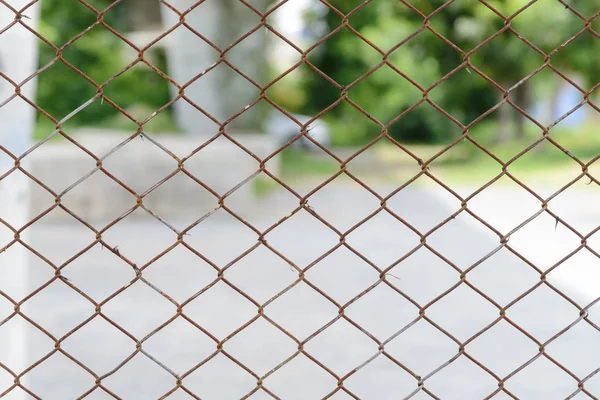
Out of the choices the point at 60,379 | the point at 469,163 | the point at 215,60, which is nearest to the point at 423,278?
the point at 60,379

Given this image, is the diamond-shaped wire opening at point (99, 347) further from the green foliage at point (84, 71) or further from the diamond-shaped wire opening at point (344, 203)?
the green foliage at point (84, 71)

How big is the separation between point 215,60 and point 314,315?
860cm

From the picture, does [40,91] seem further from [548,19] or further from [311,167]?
[548,19]

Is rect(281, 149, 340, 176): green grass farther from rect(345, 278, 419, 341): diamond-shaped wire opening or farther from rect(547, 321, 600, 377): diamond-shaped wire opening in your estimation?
rect(547, 321, 600, 377): diamond-shaped wire opening

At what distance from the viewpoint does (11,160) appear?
7.73 feet

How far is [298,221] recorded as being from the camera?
8.71m

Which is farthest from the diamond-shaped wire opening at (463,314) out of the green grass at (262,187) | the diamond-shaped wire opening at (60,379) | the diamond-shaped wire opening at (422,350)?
the green grass at (262,187)

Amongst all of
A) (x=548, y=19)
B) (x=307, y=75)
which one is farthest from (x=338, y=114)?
(x=548, y=19)

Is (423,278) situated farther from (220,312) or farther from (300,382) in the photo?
(300,382)

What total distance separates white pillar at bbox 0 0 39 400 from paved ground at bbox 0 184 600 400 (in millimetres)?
73

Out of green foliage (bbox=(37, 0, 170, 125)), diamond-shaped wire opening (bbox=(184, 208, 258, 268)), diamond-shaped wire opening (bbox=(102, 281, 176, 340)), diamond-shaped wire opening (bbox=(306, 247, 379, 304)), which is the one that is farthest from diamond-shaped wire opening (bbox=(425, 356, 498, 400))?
green foliage (bbox=(37, 0, 170, 125))

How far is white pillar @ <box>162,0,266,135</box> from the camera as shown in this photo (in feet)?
41.3

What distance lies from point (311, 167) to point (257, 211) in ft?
18.9

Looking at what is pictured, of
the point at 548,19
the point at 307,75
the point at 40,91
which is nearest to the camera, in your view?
the point at 548,19
